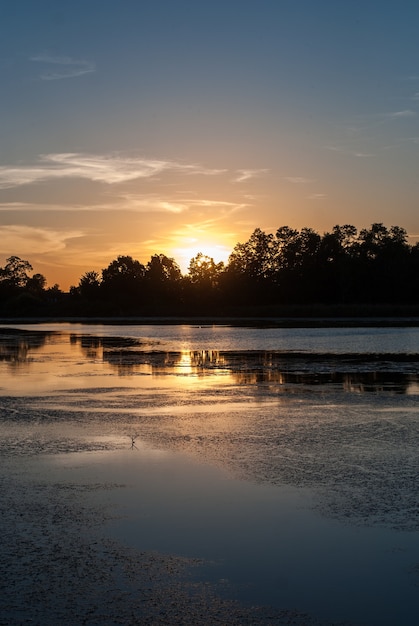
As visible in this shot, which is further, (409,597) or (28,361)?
(28,361)

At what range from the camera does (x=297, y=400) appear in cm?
1656

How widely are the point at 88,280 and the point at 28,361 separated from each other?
349 ft

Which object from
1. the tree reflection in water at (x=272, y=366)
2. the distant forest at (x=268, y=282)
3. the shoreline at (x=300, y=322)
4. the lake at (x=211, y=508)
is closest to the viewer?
the lake at (x=211, y=508)

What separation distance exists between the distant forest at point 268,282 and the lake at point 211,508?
81057 millimetres

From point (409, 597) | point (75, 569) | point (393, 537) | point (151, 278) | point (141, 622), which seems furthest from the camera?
point (151, 278)

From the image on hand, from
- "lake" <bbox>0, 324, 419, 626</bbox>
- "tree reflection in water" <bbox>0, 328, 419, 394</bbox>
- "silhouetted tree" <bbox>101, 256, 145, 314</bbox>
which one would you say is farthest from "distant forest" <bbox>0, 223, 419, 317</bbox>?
"lake" <bbox>0, 324, 419, 626</bbox>

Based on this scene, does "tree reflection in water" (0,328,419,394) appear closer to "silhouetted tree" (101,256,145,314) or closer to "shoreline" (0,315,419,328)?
"shoreline" (0,315,419,328)

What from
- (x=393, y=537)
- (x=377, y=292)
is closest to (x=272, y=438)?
(x=393, y=537)

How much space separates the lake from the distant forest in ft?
266

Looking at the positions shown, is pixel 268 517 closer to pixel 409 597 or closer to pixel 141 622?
pixel 409 597

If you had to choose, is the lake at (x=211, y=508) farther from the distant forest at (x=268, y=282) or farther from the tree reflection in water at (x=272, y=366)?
the distant forest at (x=268, y=282)

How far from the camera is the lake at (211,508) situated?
19.1 feet

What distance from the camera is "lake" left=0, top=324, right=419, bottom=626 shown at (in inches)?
229

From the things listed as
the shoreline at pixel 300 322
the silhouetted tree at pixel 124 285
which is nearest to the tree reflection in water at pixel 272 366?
the shoreline at pixel 300 322
